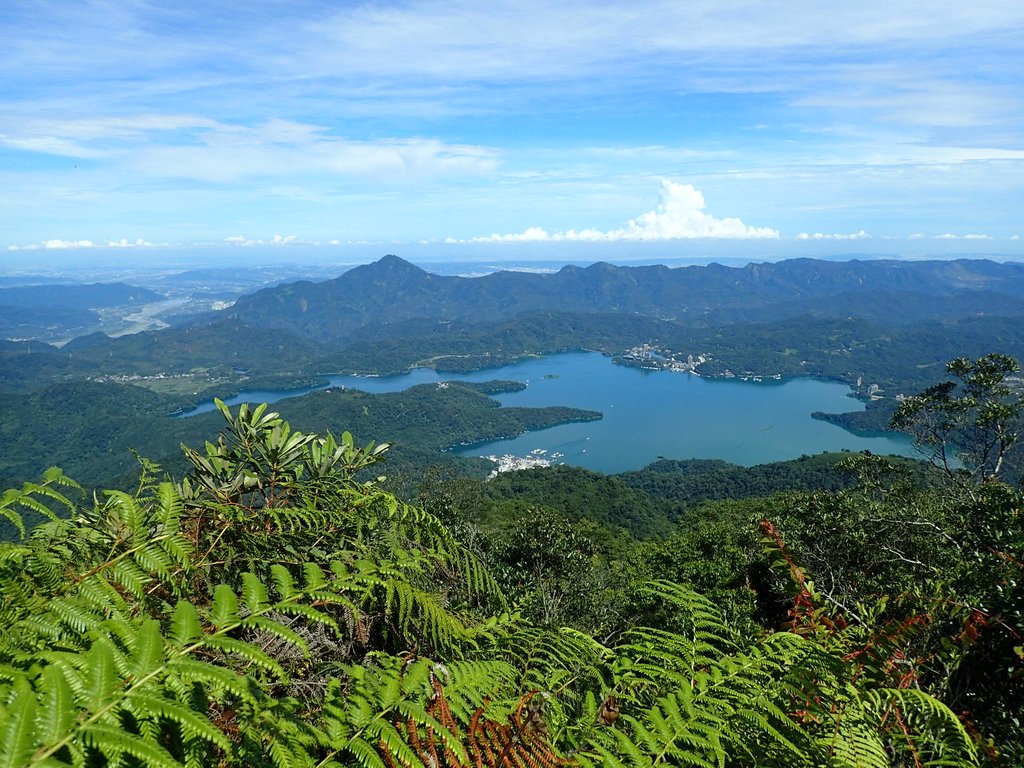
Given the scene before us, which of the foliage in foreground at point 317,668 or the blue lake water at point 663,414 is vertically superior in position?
the foliage in foreground at point 317,668

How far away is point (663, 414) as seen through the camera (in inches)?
4003

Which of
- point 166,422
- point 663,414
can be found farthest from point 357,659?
point 166,422

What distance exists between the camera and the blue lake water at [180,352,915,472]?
80750 mm

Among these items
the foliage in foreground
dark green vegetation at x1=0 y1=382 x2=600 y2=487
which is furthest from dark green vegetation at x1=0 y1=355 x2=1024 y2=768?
dark green vegetation at x1=0 y1=382 x2=600 y2=487

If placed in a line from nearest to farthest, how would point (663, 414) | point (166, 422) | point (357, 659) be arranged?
point (357, 659) < point (166, 422) < point (663, 414)

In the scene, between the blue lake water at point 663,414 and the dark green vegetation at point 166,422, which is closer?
the blue lake water at point 663,414

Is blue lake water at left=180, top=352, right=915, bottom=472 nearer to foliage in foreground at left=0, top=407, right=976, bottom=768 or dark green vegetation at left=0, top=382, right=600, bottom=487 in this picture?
dark green vegetation at left=0, top=382, right=600, bottom=487

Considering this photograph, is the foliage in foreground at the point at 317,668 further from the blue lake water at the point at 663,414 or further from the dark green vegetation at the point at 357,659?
the blue lake water at the point at 663,414

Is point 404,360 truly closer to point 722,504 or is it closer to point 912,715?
point 722,504

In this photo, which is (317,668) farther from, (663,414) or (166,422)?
(166,422)

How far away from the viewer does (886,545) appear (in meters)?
11.8

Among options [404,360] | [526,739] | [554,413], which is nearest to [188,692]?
[526,739]

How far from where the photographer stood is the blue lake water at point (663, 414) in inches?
3179

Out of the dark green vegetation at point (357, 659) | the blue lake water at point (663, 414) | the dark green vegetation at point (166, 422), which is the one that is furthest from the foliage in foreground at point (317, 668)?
the blue lake water at point (663, 414)
